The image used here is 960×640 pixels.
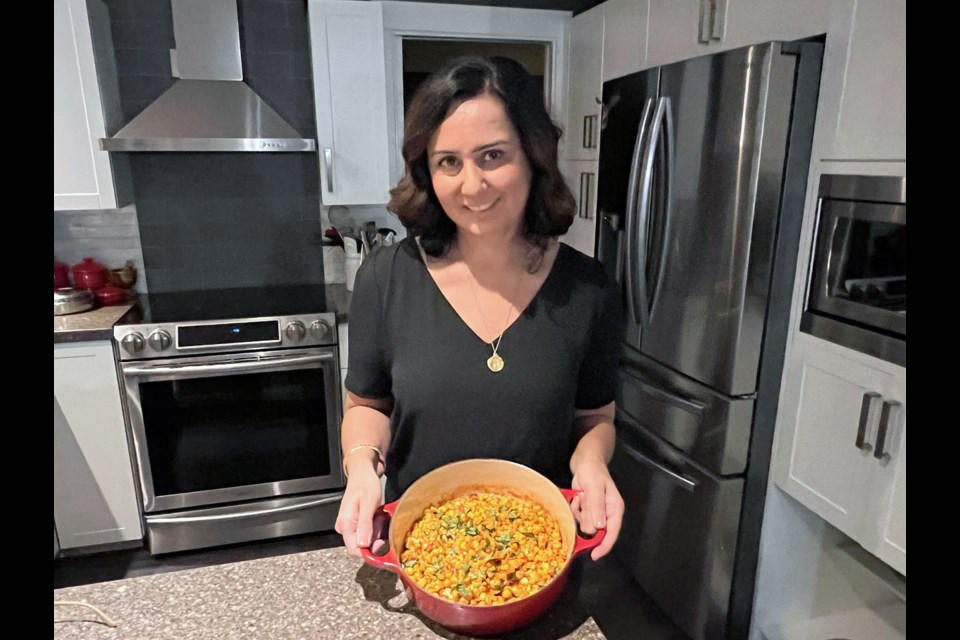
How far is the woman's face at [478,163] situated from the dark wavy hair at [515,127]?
0.01m

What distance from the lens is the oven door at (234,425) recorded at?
7.04ft

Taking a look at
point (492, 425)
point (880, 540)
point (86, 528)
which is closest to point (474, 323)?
point (492, 425)

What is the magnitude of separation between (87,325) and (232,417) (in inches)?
22.7

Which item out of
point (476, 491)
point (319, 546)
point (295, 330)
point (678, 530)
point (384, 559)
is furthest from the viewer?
point (319, 546)

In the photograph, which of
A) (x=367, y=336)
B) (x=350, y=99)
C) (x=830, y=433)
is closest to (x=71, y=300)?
(x=350, y=99)

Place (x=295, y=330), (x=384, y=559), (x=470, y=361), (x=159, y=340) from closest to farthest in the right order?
(x=384, y=559) < (x=470, y=361) < (x=159, y=340) < (x=295, y=330)

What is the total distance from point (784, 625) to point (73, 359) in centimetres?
242

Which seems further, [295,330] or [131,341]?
[295,330]

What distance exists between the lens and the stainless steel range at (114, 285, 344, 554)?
2121mm

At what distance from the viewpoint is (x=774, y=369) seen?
1.60 meters

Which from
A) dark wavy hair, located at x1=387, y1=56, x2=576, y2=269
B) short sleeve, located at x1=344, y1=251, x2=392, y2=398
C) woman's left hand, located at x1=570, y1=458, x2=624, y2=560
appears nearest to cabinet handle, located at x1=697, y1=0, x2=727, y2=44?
dark wavy hair, located at x1=387, y1=56, x2=576, y2=269

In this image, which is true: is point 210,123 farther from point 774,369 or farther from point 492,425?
point 774,369

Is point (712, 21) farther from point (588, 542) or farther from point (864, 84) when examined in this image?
point (588, 542)

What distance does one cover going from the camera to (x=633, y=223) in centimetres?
190
